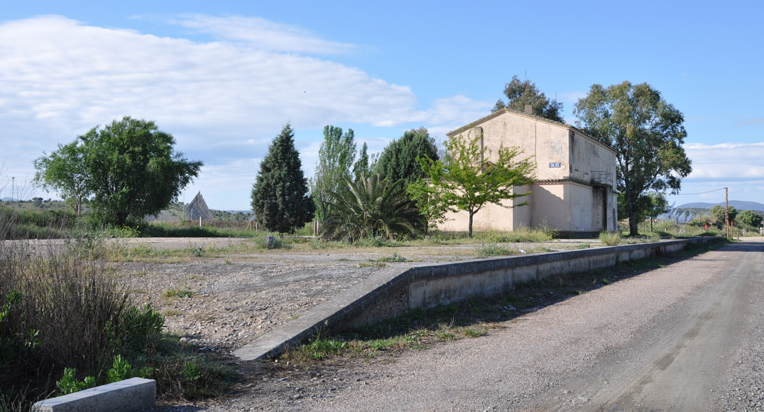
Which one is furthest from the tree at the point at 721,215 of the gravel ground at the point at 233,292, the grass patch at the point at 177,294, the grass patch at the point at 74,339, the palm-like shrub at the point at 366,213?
the grass patch at the point at 74,339

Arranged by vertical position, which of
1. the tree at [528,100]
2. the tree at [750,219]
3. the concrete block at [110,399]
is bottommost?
the concrete block at [110,399]

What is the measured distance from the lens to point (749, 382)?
4.79 meters

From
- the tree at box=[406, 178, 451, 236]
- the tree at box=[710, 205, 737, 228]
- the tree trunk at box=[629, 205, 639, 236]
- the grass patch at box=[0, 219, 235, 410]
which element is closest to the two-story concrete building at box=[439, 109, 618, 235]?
the tree at box=[406, 178, 451, 236]

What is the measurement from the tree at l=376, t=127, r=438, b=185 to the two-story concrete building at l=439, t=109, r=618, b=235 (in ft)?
11.7

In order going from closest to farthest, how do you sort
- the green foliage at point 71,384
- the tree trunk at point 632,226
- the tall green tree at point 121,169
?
the green foliage at point 71,384 → the tall green tree at point 121,169 → the tree trunk at point 632,226

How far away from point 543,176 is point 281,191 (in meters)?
17.8

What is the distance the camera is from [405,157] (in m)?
33.5

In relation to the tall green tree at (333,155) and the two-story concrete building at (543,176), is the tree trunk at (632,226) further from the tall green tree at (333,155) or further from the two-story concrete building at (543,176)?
the tall green tree at (333,155)

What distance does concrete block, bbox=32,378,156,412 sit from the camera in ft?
11.7

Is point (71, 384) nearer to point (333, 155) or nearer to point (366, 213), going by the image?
point (366, 213)

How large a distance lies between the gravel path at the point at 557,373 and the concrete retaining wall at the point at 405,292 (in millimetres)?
704

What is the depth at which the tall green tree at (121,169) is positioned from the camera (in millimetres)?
32969

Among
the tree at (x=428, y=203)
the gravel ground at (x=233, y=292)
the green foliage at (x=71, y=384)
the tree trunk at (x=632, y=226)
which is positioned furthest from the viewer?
the tree trunk at (x=632, y=226)

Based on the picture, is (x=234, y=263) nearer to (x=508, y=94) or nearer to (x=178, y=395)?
(x=178, y=395)
